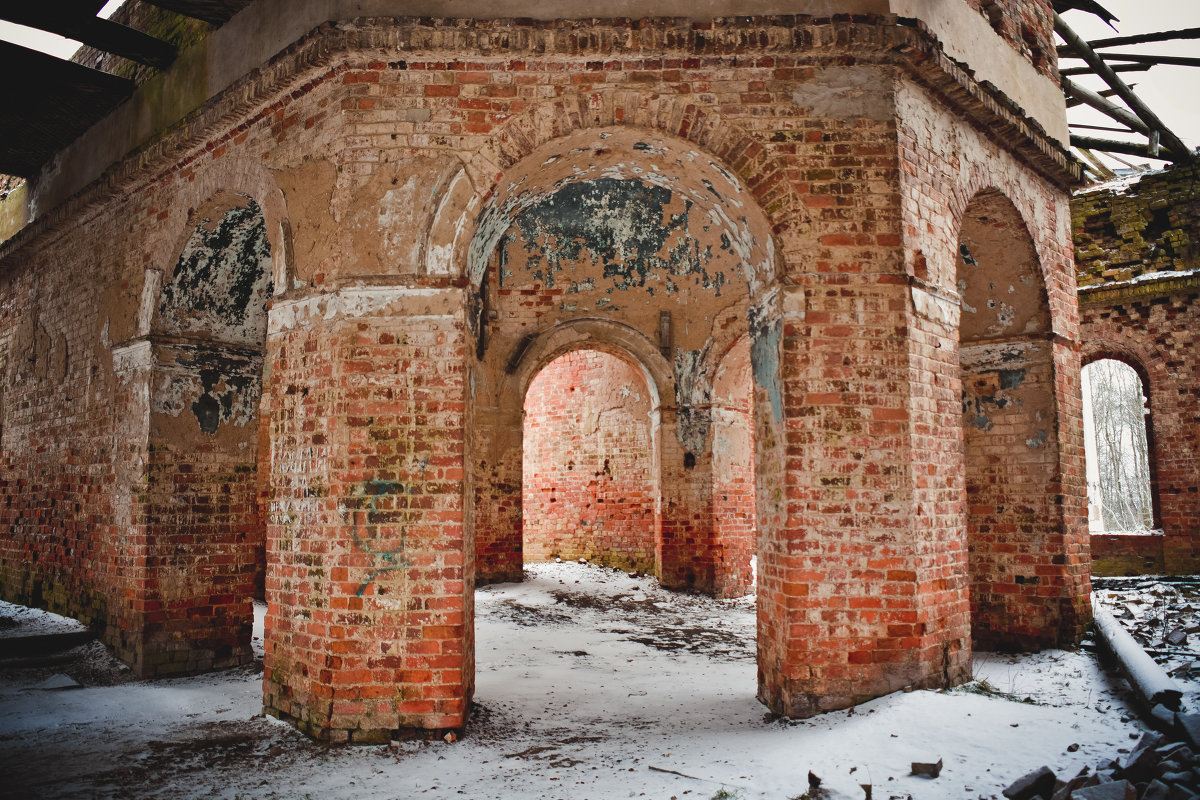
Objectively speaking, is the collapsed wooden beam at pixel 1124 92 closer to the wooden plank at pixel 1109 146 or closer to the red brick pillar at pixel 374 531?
the wooden plank at pixel 1109 146

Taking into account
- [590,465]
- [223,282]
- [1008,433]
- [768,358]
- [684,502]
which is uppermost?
[223,282]

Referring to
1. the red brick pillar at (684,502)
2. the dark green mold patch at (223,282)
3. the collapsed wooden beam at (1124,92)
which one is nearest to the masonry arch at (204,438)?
the dark green mold patch at (223,282)

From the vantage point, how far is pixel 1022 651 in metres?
6.57

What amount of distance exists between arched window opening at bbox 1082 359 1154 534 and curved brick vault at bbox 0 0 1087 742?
2466 cm

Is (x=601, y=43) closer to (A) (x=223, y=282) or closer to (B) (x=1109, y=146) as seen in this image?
(A) (x=223, y=282)

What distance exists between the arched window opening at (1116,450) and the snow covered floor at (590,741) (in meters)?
25.3

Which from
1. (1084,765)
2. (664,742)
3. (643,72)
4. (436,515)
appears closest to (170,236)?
(436,515)

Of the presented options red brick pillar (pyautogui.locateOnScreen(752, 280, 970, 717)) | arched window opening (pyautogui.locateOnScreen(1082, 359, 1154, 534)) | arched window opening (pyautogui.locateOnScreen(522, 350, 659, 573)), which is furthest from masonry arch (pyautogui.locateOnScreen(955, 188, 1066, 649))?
arched window opening (pyautogui.locateOnScreen(1082, 359, 1154, 534))

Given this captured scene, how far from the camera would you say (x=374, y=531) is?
4.70m

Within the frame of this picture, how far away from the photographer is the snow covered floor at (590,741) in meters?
3.88

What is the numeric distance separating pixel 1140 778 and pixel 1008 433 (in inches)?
157

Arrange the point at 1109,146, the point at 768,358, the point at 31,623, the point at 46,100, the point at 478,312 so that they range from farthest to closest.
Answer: the point at 1109,146 → the point at 31,623 → the point at 46,100 → the point at 478,312 → the point at 768,358

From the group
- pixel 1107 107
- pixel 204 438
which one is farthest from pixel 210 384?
pixel 1107 107

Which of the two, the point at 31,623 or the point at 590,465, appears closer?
the point at 31,623
